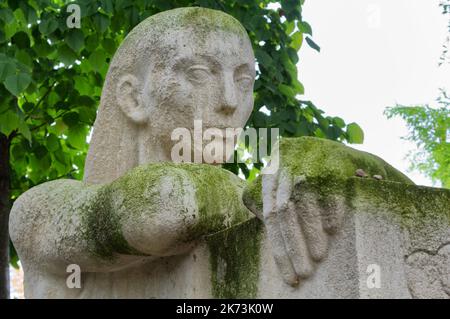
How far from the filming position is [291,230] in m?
3.06

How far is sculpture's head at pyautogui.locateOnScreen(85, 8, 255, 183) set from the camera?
4.21 meters

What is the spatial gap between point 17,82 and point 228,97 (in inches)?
100

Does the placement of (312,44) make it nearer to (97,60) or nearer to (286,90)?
(286,90)

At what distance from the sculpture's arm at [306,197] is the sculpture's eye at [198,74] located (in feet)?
3.52

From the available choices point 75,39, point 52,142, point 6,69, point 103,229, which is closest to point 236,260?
point 103,229

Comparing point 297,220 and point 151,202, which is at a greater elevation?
point 151,202

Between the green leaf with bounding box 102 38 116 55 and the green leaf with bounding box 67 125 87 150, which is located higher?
the green leaf with bounding box 102 38 116 55

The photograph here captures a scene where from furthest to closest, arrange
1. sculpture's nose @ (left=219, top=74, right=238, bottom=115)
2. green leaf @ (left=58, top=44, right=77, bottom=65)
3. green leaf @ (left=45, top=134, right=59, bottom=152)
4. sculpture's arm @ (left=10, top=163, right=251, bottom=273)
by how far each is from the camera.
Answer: green leaf @ (left=45, top=134, right=59, bottom=152) → green leaf @ (left=58, top=44, right=77, bottom=65) → sculpture's nose @ (left=219, top=74, right=238, bottom=115) → sculpture's arm @ (left=10, top=163, right=251, bottom=273)

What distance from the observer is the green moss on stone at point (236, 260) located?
3.44 m

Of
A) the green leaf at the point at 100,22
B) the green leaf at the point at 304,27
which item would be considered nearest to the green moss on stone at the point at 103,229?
the green leaf at the point at 100,22

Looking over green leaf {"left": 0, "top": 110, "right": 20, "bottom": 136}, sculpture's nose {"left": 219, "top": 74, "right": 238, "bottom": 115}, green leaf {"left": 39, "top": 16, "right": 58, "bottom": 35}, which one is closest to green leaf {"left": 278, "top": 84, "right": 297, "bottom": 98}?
green leaf {"left": 39, "top": 16, "right": 58, "bottom": 35}

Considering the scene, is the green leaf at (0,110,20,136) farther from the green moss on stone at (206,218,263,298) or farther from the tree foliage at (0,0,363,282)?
the green moss on stone at (206,218,263,298)

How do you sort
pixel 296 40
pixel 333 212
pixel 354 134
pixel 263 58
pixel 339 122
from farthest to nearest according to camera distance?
pixel 296 40 < pixel 339 122 < pixel 354 134 < pixel 263 58 < pixel 333 212

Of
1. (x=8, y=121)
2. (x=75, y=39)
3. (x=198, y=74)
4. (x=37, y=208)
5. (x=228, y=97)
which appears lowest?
(x=37, y=208)
